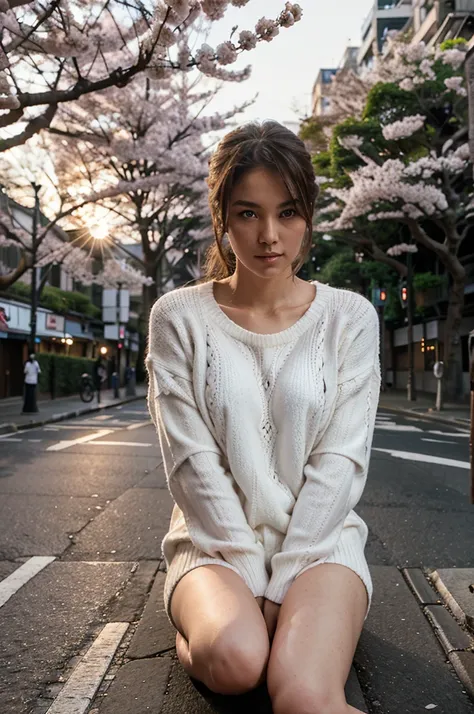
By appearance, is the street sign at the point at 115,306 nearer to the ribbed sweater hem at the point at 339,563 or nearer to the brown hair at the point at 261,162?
the brown hair at the point at 261,162

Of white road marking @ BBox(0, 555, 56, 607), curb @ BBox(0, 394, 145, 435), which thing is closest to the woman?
white road marking @ BBox(0, 555, 56, 607)

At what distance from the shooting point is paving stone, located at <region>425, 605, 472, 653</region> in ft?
8.14

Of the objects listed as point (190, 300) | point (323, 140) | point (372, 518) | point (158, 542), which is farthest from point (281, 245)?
point (323, 140)

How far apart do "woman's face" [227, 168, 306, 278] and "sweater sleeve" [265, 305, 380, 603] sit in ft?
1.23

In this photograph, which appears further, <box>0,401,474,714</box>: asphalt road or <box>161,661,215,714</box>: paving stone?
<box>0,401,474,714</box>: asphalt road

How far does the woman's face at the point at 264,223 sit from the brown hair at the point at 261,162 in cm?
2

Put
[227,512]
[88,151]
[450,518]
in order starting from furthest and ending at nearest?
[88,151] < [450,518] < [227,512]

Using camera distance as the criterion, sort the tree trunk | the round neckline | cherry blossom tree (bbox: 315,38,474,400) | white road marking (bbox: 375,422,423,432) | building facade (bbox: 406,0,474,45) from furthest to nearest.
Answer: building facade (bbox: 406,0,474,45)
cherry blossom tree (bbox: 315,38,474,400)
white road marking (bbox: 375,422,423,432)
the tree trunk
the round neckline

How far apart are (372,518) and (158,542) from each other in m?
1.71

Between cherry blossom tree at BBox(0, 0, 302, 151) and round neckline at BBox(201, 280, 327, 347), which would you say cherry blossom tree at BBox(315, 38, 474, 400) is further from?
round neckline at BBox(201, 280, 327, 347)

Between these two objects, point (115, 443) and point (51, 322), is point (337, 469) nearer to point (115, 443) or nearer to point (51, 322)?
point (115, 443)

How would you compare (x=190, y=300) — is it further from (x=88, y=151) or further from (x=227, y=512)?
(x=88, y=151)

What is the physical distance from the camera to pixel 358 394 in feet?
7.14

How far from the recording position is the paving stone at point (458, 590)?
2718 mm
